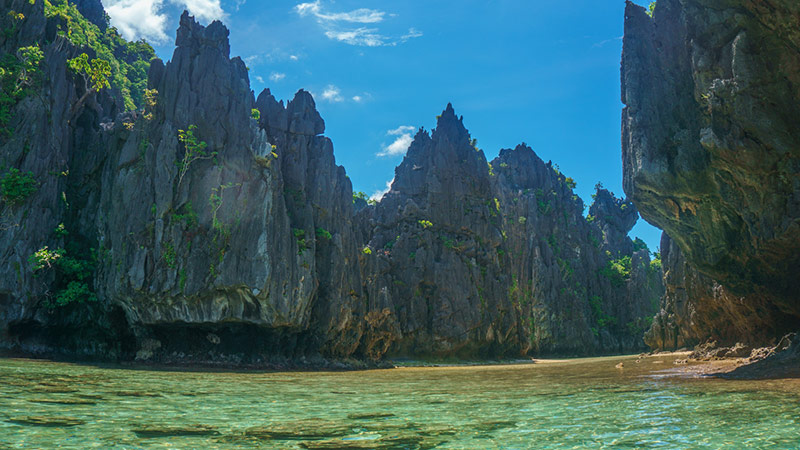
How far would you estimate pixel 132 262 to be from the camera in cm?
3897

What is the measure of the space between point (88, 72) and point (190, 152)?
1594 centimetres

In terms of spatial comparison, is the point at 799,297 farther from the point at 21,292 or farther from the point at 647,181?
the point at 21,292

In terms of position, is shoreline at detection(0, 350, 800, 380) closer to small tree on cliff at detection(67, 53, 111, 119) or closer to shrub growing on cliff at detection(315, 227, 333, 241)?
shrub growing on cliff at detection(315, 227, 333, 241)

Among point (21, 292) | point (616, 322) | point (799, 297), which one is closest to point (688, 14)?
point (799, 297)

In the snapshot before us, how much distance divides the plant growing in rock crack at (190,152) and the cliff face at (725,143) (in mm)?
32785

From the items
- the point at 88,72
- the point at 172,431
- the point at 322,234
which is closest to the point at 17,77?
the point at 88,72

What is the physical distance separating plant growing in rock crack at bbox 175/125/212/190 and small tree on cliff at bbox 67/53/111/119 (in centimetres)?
1310

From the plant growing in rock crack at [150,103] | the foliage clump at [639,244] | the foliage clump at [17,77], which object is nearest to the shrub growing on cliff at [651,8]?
the plant growing in rock crack at [150,103]

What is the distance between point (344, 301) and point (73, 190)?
88.3ft

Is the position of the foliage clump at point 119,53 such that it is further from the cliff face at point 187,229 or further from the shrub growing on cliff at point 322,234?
the shrub growing on cliff at point 322,234

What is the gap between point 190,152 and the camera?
41062 mm

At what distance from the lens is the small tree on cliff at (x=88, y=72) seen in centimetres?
4544

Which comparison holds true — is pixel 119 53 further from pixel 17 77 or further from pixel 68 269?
pixel 68 269

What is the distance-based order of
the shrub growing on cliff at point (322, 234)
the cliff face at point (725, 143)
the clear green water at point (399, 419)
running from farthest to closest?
the shrub growing on cliff at point (322, 234) < the cliff face at point (725, 143) < the clear green water at point (399, 419)
